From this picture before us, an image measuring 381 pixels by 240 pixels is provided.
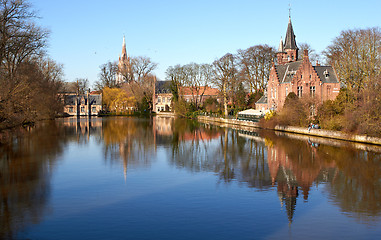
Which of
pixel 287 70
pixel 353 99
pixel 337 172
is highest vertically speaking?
pixel 287 70

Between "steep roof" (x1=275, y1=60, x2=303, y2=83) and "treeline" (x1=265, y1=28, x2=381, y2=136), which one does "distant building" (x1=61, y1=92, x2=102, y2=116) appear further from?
"treeline" (x1=265, y1=28, x2=381, y2=136)

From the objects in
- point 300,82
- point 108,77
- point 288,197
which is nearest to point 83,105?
point 108,77

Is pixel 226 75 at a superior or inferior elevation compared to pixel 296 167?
superior

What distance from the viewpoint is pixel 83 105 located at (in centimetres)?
8681

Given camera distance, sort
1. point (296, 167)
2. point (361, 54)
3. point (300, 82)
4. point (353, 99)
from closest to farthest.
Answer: point (296, 167)
point (353, 99)
point (361, 54)
point (300, 82)

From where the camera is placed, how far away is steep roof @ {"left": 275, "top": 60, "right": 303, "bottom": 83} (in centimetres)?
4541

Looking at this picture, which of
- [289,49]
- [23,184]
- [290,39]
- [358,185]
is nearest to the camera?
[23,184]

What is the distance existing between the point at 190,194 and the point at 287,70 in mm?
37701

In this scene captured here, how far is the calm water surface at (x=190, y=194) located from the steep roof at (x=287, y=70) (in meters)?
24.8

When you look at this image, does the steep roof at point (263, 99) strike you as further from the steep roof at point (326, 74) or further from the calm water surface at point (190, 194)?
the calm water surface at point (190, 194)

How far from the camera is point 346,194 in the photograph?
489 inches

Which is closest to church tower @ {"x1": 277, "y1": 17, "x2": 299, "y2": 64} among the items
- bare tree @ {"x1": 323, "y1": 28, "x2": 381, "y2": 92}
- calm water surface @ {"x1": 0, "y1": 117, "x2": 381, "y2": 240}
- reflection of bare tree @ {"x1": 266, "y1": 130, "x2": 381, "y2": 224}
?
bare tree @ {"x1": 323, "y1": 28, "x2": 381, "y2": 92}

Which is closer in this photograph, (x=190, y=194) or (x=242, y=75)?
(x=190, y=194)

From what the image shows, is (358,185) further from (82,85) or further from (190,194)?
(82,85)
